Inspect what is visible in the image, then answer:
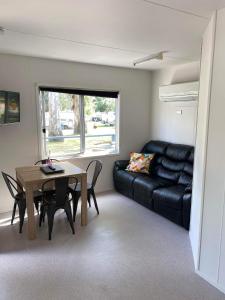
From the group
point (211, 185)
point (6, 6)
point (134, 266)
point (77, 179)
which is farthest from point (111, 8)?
point (134, 266)

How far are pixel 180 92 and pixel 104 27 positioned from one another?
212 cm

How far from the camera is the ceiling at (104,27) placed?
6.24 ft

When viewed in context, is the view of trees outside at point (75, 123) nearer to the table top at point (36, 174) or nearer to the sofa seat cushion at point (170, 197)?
the table top at point (36, 174)

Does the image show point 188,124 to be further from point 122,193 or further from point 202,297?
point 202,297

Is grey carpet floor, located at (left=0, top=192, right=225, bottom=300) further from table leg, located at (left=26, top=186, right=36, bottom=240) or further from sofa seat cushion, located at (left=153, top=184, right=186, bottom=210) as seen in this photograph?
sofa seat cushion, located at (left=153, top=184, right=186, bottom=210)

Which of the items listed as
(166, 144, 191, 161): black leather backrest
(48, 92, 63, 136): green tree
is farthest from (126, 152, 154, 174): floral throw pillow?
(48, 92, 63, 136): green tree

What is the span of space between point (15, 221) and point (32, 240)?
644 millimetres

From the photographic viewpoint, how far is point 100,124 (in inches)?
185

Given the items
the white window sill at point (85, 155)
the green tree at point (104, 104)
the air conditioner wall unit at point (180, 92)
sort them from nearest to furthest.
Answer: the air conditioner wall unit at point (180, 92), the white window sill at point (85, 155), the green tree at point (104, 104)

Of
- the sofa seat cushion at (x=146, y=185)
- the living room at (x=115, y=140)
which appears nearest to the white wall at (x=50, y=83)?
the living room at (x=115, y=140)

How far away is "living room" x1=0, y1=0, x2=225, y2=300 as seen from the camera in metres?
2.11

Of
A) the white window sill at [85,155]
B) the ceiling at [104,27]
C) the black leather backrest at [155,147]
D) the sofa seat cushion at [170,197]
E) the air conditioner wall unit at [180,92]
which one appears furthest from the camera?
the black leather backrest at [155,147]

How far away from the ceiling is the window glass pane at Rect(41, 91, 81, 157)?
0.78 m

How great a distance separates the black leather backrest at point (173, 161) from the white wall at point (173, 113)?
240mm
